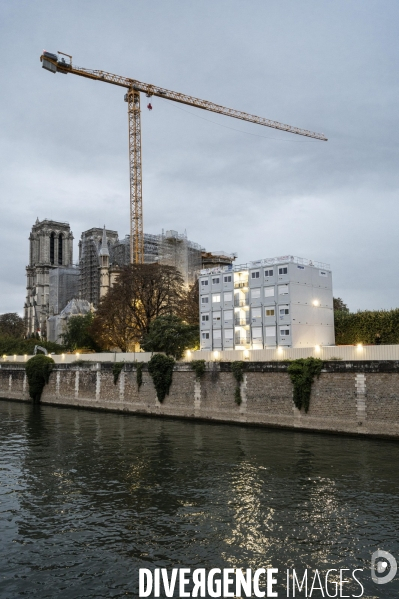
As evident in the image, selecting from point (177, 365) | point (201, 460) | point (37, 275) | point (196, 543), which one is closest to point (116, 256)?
point (37, 275)

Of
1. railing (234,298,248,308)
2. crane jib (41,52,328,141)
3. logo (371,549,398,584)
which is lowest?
logo (371,549,398,584)

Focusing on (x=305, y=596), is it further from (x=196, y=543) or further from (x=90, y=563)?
(x=90, y=563)

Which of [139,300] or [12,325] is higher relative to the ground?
[12,325]

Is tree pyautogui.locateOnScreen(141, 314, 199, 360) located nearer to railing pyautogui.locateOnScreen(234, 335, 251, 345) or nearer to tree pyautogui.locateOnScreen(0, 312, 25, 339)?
railing pyautogui.locateOnScreen(234, 335, 251, 345)

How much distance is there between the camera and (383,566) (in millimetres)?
Result: 13695

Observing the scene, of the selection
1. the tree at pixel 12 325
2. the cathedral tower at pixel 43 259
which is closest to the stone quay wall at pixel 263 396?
the tree at pixel 12 325

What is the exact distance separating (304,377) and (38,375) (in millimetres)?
37903

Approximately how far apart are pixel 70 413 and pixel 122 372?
21.8 ft

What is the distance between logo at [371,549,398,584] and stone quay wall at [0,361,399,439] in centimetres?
1725

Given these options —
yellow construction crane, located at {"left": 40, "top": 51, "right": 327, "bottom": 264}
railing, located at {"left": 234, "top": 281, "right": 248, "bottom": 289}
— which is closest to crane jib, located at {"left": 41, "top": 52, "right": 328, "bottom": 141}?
yellow construction crane, located at {"left": 40, "top": 51, "right": 327, "bottom": 264}

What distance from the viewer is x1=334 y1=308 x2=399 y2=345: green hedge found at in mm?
54531

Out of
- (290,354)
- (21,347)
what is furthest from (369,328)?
(21,347)

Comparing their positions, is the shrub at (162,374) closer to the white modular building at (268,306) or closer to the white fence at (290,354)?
the white fence at (290,354)

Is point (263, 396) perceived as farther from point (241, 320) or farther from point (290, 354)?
point (241, 320)
